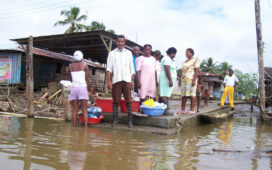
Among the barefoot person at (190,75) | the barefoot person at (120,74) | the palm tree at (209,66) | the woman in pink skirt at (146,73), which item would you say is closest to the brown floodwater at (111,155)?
the barefoot person at (120,74)

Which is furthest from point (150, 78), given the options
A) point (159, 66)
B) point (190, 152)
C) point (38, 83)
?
point (38, 83)

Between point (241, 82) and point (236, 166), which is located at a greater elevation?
point (241, 82)

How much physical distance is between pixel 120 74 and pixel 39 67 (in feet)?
45.1

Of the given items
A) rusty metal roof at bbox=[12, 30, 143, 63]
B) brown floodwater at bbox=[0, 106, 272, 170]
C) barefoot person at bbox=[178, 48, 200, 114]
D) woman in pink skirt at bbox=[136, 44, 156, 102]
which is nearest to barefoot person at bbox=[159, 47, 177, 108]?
woman in pink skirt at bbox=[136, 44, 156, 102]

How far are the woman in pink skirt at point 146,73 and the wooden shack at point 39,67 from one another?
1040 cm

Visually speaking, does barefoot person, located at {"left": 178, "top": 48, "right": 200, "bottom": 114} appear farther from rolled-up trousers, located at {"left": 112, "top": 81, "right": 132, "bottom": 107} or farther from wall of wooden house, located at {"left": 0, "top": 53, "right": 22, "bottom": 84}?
wall of wooden house, located at {"left": 0, "top": 53, "right": 22, "bottom": 84}

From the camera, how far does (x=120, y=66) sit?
4.46 m

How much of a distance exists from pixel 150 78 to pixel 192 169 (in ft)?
9.86

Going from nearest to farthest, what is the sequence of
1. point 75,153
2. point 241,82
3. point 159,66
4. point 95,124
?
point 75,153 → point 95,124 → point 159,66 → point 241,82

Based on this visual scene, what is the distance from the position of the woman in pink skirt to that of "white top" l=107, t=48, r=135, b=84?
0.50 metres

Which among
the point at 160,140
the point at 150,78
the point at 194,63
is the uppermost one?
the point at 194,63

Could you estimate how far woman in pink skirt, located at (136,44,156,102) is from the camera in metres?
5.01

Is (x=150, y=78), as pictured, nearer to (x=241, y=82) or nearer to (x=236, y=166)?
(x=236, y=166)

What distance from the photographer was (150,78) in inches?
199
